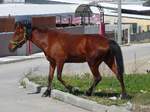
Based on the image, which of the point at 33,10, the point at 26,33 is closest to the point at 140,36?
the point at 33,10

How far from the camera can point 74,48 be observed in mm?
12719

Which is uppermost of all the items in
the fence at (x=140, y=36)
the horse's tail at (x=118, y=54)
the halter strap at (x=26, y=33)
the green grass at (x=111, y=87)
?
the halter strap at (x=26, y=33)

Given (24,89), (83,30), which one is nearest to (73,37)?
(24,89)

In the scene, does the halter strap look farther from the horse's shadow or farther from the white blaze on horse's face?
the horse's shadow

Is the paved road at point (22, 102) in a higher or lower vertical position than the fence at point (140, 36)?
higher

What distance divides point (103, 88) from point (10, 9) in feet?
171

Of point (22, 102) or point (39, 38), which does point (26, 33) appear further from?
point (22, 102)

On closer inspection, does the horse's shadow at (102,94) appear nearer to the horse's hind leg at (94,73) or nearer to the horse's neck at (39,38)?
the horse's hind leg at (94,73)

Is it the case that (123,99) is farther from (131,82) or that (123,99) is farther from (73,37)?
(131,82)

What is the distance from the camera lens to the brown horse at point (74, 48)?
12.3 m

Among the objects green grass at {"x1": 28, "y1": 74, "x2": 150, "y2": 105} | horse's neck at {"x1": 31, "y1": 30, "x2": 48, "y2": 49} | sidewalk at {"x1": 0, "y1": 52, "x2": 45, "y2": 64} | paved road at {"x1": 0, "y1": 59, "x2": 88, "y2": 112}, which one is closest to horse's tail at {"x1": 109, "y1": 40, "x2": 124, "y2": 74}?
green grass at {"x1": 28, "y1": 74, "x2": 150, "y2": 105}

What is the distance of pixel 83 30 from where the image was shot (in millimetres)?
42562

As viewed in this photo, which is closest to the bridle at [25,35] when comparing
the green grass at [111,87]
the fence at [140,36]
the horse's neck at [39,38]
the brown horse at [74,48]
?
the brown horse at [74,48]

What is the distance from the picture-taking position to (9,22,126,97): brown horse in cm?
1233
